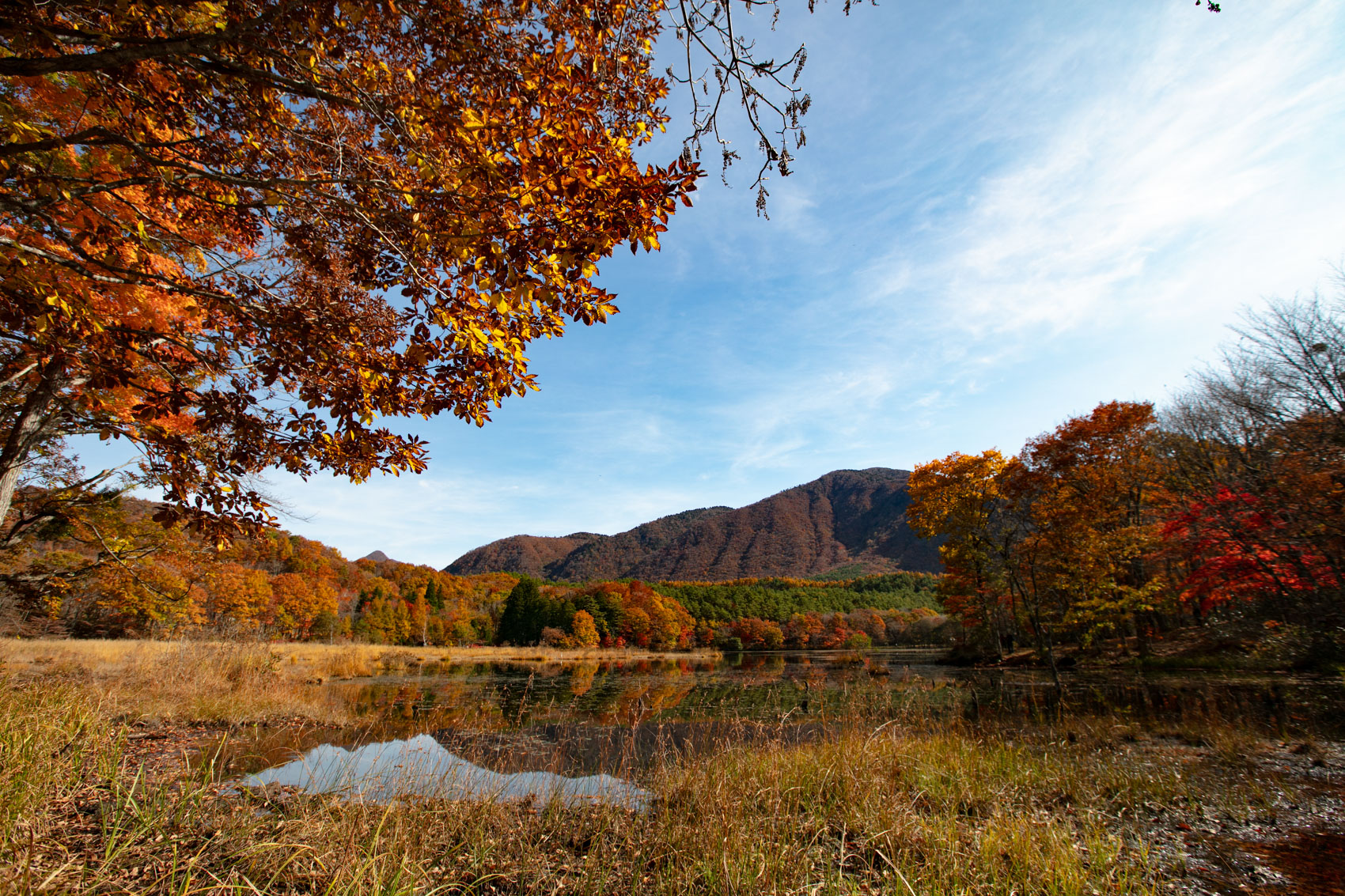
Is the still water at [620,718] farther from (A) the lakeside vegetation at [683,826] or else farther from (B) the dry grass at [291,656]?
(B) the dry grass at [291,656]

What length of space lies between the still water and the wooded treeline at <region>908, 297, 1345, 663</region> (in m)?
1.80

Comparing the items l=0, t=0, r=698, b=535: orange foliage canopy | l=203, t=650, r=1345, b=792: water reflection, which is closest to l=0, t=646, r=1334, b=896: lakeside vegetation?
l=203, t=650, r=1345, b=792: water reflection

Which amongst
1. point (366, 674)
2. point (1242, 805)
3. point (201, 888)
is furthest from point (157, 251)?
point (366, 674)

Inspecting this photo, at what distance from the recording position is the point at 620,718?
1112 cm

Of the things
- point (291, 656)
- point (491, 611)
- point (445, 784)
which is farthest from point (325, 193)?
point (491, 611)

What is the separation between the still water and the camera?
527 centimetres

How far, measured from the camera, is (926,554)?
527ft

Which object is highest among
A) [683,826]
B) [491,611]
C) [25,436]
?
[491,611]

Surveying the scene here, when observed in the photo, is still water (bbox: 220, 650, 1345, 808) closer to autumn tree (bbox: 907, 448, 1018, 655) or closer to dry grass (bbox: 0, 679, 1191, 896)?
dry grass (bbox: 0, 679, 1191, 896)

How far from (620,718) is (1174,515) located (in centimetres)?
1977

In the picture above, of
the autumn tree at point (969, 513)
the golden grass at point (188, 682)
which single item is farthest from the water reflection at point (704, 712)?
the autumn tree at point (969, 513)

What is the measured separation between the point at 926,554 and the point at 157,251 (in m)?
A: 181

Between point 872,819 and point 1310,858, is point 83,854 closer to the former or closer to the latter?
point 872,819

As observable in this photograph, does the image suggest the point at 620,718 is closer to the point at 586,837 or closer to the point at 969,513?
the point at 586,837
